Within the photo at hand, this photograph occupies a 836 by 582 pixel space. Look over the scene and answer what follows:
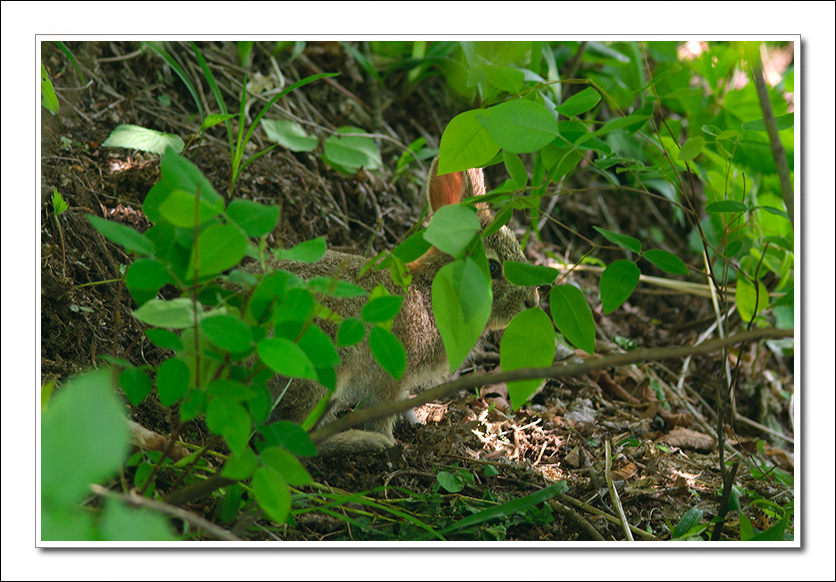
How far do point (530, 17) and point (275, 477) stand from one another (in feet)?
4.60

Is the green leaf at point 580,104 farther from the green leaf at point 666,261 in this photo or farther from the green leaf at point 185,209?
the green leaf at point 185,209

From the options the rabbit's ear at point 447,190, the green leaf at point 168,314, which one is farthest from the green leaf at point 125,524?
the rabbit's ear at point 447,190

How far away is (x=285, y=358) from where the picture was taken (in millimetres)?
1169

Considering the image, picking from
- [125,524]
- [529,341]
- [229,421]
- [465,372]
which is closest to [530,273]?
[529,341]

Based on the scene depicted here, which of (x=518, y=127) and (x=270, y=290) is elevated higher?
(x=518, y=127)

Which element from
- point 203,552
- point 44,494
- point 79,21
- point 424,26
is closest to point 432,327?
point 424,26

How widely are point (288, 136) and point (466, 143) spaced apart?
5.81ft

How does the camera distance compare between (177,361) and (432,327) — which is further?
(432,327)

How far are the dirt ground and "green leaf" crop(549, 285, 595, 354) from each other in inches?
22.5

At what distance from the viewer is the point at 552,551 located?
5.05 ft

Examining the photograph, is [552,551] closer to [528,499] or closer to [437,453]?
[528,499]

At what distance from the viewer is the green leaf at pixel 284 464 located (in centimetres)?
Answer: 126

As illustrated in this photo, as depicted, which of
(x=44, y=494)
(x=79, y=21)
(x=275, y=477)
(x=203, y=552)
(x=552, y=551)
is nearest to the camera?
(x=44, y=494)

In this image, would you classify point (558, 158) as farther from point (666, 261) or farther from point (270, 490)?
point (270, 490)
